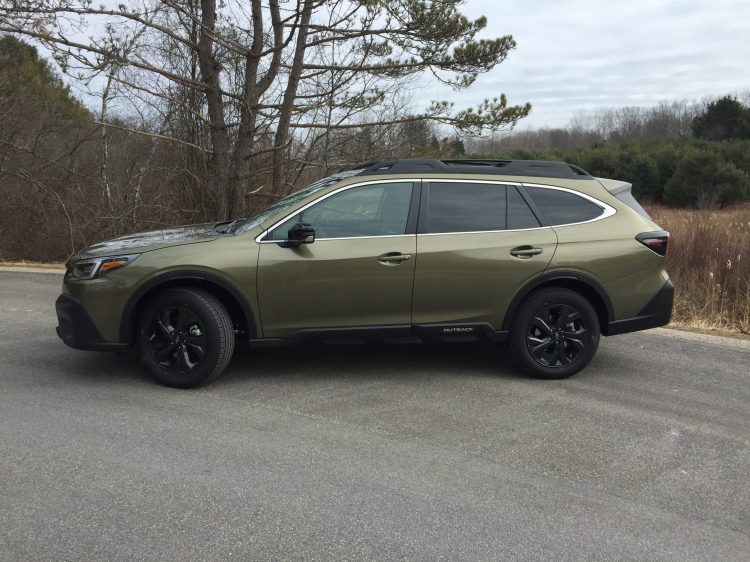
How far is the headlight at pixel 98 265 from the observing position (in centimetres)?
495

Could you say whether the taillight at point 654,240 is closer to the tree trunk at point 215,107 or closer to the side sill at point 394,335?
the side sill at point 394,335

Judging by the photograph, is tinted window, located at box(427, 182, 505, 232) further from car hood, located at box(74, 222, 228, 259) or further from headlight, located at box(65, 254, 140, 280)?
headlight, located at box(65, 254, 140, 280)

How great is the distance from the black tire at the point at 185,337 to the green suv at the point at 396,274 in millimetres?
11

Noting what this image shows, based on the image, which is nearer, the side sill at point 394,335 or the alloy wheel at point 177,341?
the alloy wheel at point 177,341

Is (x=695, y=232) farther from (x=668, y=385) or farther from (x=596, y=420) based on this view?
(x=596, y=420)

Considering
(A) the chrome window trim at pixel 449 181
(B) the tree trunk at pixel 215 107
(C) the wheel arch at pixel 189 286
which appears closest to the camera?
(C) the wheel arch at pixel 189 286

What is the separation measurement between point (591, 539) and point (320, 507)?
4.38ft

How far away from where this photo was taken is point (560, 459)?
3893mm

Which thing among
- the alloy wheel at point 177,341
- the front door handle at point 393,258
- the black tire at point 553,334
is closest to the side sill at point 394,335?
the black tire at point 553,334

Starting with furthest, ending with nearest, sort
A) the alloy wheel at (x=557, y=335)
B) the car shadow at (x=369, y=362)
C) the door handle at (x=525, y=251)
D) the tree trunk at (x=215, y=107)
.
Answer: the tree trunk at (x=215, y=107), the car shadow at (x=369, y=362), the alloy wheel at (x=557, y=335), the door handle at (x=525, y=251)

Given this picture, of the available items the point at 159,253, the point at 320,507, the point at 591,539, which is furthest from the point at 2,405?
the point at 591,539

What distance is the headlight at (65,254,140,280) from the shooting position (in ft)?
16.2

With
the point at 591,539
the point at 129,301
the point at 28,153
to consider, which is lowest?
the point at 591,539

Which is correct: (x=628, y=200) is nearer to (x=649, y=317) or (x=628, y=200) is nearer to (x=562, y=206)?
(x=562, y=206)
